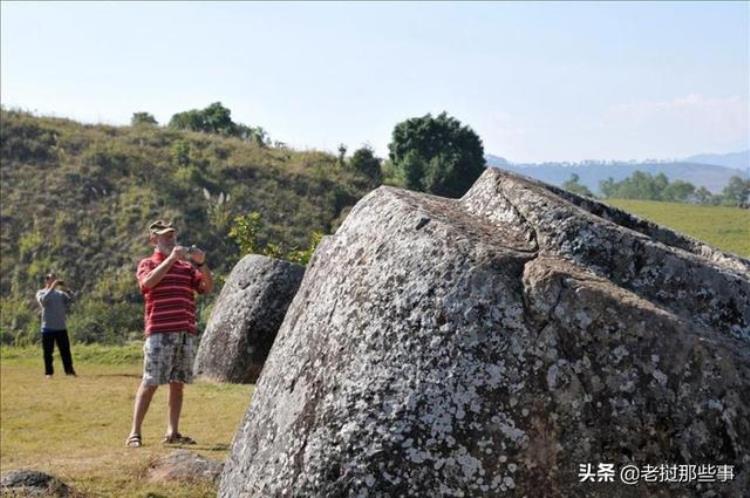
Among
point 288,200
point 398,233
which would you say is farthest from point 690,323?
point 288,200

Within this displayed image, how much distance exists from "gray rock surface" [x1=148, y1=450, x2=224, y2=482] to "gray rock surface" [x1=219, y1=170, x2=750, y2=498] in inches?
145

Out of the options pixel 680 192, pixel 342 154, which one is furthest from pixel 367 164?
pixel 680 192

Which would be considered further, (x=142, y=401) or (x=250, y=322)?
(x=250, y=322)

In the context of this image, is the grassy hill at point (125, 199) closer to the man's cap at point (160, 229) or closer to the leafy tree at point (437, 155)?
the leafy tree at point (437, 155)

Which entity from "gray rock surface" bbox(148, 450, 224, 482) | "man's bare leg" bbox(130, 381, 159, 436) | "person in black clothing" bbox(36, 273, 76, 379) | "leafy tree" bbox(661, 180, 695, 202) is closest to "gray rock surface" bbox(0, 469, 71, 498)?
"gray rock surface" bbox(148, 450, 224, 482)

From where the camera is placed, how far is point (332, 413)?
5.00 m

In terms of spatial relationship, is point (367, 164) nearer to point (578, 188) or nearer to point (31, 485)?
point (578, 188)

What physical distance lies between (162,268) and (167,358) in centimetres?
104

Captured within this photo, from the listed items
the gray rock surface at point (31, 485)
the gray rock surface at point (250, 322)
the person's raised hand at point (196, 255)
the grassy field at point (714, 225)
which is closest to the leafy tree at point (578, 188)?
the grassy field at point (714, 225)

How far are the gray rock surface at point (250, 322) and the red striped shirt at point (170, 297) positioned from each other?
26.9 ft

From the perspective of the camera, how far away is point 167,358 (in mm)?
10859

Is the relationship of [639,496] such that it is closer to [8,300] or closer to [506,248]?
[506,248]

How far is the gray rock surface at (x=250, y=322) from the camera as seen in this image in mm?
19250

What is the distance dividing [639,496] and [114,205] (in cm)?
4387
